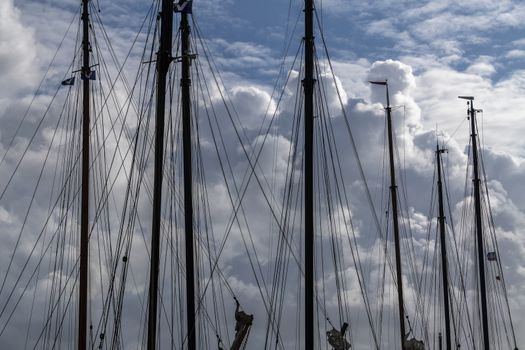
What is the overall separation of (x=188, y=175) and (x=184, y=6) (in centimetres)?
1005

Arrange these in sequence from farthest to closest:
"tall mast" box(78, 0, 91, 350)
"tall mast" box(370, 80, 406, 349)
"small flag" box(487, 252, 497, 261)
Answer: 1. "small flag" box(487, 252, 497, 261)
2. "tall mast" box(370, 80, 406, 349)
3. "tall mast" box(78, 0, 91, 350)

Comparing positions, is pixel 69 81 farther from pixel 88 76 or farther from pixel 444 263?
pixel 444 263

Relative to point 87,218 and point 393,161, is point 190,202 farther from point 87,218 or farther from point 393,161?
point 393,161

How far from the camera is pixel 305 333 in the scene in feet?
185

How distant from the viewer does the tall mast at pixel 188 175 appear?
194 ft

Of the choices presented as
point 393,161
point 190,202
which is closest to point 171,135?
point 190,202

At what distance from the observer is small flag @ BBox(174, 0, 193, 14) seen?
60331 millimetres

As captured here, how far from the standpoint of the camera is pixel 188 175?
204ft

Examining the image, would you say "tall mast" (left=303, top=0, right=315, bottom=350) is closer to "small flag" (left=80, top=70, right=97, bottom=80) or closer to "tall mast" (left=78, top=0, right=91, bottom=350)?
"tall mast" (left=78, top=0, right=91, bottom=350)

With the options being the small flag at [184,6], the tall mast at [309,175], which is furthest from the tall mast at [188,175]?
the tall mast at [309,175]

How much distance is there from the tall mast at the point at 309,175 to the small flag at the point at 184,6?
731 cm

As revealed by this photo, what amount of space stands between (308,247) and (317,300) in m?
3.12

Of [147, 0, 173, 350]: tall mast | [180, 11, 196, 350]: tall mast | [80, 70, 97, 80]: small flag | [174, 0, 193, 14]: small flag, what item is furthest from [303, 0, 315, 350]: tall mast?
[80, 70, 97, 80]: small flag

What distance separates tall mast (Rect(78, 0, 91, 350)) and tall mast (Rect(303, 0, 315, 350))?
12.2m
